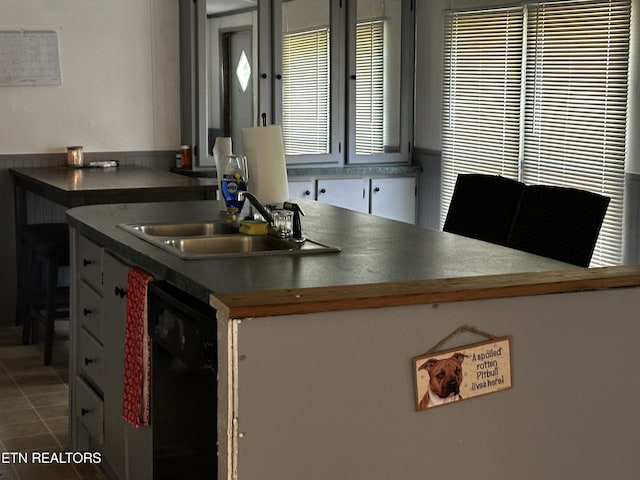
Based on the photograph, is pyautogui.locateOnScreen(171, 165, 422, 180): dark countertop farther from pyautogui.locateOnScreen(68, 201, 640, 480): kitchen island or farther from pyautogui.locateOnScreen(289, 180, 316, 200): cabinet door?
pyautogui.locateOnScreen(68, 201, 640, 480): kitchen island

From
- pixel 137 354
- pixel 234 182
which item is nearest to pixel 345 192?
pixel 234 182

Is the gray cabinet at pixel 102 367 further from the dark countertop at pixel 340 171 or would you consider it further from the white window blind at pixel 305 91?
the white window blind at pixel 305 91

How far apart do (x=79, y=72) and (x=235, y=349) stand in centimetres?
426

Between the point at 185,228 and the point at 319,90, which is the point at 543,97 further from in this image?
the point at 185,228

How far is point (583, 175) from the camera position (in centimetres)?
510

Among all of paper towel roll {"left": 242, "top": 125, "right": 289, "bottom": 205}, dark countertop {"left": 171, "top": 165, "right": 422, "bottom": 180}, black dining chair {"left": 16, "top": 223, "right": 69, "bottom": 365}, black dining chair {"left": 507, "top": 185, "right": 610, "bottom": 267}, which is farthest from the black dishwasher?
dark countertop {"left": 171, "top": 165, "right": 422, "bottom": 180}

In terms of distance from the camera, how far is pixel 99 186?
191 inches

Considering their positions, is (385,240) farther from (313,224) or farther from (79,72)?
(79,72)

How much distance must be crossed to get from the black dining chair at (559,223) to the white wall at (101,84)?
3.06m

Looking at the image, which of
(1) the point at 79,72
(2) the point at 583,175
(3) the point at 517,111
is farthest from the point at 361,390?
(1) the point at 79,72

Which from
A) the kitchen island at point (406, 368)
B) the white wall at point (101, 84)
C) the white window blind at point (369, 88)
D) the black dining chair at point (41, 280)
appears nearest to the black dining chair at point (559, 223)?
the kitchen island at point (406, 368)

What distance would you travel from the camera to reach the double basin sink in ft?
10.2

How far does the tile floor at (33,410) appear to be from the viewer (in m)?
3.68

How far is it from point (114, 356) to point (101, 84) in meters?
3.09
